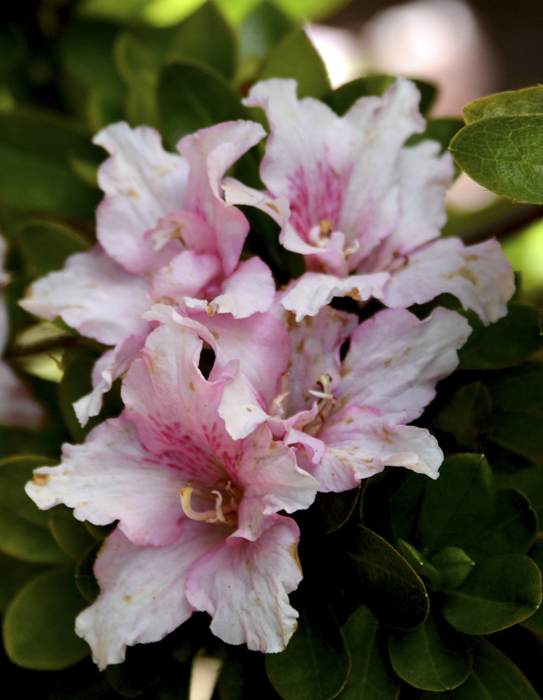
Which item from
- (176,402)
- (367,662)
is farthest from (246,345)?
(367,662)

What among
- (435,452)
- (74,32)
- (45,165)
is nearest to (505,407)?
(435,452)

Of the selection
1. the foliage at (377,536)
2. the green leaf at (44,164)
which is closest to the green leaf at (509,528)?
the foliage at (377,536)

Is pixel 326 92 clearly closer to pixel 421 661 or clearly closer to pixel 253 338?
pixel 253 338

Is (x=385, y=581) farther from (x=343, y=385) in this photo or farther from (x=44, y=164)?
(x=44, y=164)

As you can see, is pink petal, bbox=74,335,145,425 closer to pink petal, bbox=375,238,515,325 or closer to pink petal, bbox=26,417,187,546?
pink petal, bbox=26,417,187,546

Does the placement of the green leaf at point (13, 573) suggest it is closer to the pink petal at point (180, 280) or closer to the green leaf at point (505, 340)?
the pink petal at point (180, 280)
